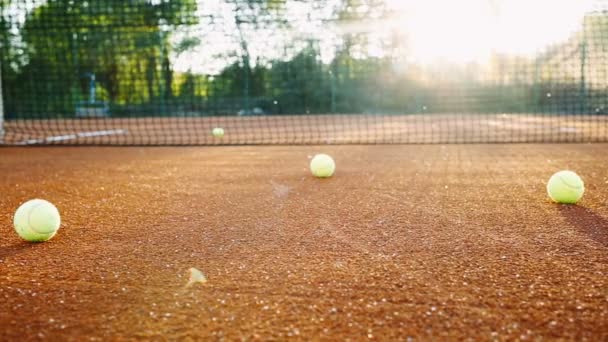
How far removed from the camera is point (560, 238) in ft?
9.18

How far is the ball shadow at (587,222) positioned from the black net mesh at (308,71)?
727 cm

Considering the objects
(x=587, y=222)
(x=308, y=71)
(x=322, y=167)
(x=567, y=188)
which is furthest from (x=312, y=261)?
(x=308, y=71)

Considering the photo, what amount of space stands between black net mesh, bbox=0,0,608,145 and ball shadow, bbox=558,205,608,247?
7.27 meters

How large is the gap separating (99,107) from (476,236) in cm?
2598

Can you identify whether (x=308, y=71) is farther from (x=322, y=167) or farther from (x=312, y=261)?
(x=312, y=261)

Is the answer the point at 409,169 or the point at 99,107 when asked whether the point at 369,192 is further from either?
the point at 99,107

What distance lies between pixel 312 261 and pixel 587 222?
1.75 m

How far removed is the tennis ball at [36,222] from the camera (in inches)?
110

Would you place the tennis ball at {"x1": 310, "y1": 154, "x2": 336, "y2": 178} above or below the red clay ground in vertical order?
above

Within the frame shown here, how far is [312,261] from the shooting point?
2453 mm

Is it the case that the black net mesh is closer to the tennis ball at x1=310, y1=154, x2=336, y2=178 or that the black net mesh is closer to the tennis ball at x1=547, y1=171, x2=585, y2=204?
the tennis ball at x1=310, y1=154, x2=336, y2=178

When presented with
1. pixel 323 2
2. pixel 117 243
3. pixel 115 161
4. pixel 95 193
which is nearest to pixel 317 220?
pixel 117 243

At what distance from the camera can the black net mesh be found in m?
11.5

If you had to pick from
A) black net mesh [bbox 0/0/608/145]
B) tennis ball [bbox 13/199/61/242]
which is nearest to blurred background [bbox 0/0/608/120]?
black net mesh [bbox 0/0/608/145]
